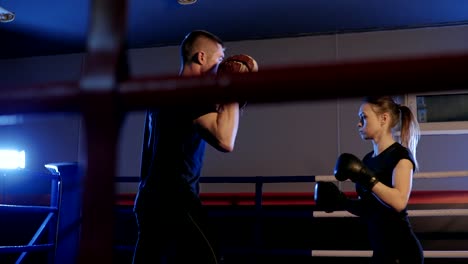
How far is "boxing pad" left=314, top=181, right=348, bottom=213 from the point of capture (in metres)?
2.24

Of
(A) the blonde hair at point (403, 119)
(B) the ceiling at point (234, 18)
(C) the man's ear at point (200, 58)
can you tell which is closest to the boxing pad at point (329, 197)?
(A) the blonde hair at point (403, 119)

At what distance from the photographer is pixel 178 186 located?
1446mm

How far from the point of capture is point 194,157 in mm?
1503

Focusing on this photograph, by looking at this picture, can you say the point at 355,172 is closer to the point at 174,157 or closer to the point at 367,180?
the point at 367,180

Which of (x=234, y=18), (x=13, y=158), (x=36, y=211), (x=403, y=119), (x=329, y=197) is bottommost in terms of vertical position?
(x=36, y=211)

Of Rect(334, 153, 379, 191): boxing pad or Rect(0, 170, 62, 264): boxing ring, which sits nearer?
Rect(334, 153, 379, 191): boxing pad

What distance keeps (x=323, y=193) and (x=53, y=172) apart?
156cm

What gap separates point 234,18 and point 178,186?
2598 millimetres

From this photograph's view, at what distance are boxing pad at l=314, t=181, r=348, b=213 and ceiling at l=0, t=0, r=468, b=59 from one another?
1657 millimetres

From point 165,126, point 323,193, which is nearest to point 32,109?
point 165,126

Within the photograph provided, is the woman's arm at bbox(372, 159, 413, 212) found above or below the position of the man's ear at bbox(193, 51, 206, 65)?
below

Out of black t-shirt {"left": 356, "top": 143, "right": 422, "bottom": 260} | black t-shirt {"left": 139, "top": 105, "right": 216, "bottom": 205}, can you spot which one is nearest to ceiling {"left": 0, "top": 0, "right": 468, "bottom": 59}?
black t-shirt {"left": 356, "top": 143, "right": 422, "bottom": 260}

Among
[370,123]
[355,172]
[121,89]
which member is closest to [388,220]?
[355,172]

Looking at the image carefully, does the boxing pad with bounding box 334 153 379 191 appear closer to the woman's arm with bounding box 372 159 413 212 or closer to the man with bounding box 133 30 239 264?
the woman's arm with bounding box 372 159 413 212
